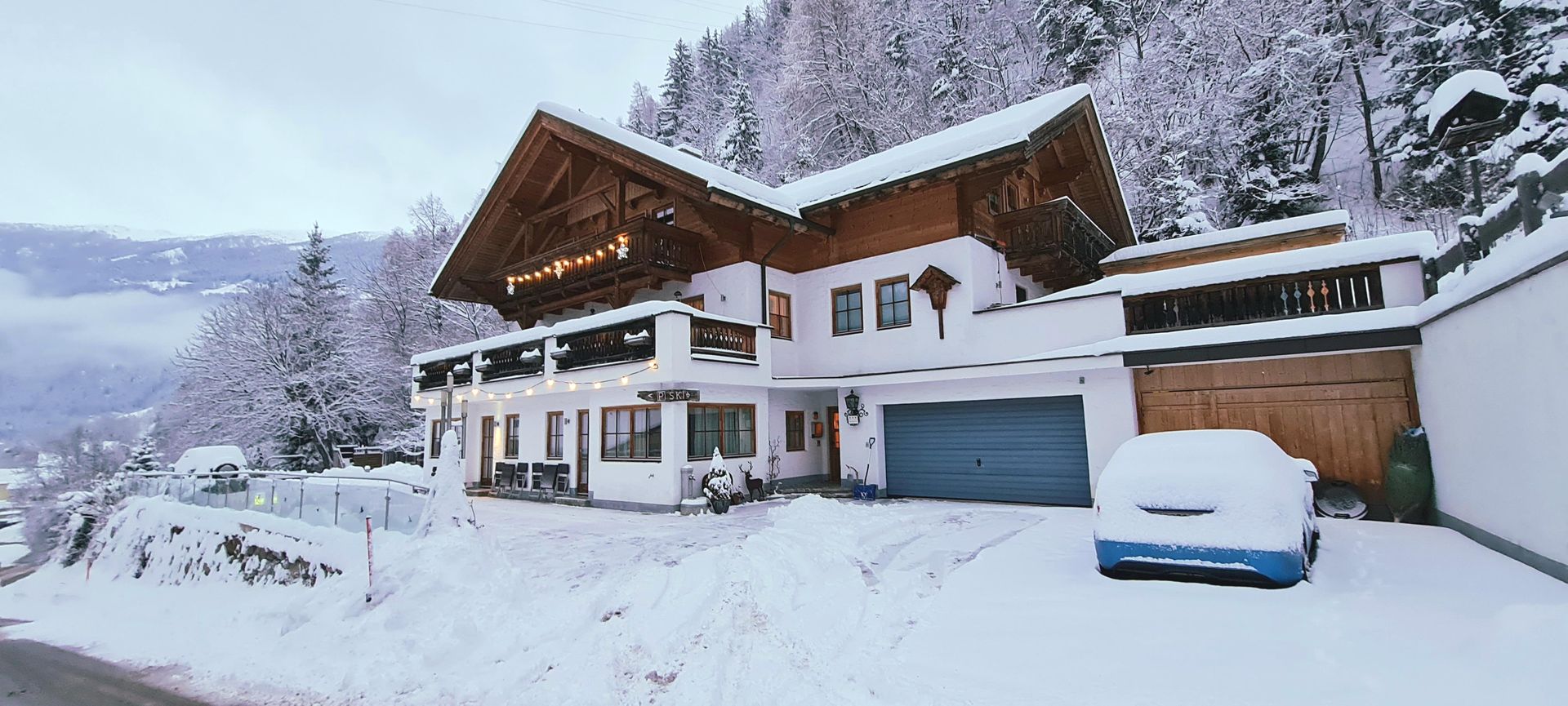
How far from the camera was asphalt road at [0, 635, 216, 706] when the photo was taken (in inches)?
254

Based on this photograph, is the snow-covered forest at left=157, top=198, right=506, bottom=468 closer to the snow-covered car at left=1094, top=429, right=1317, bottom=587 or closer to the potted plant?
the potted plant

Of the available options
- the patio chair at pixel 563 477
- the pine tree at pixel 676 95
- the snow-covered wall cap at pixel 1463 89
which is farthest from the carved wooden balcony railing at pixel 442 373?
the pine tree at pixel 676 95

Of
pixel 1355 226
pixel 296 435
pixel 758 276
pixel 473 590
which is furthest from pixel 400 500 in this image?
pixel 1355 226

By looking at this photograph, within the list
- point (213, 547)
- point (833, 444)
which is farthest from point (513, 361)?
point (833, 444)

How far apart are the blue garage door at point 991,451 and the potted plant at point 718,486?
3722 mm

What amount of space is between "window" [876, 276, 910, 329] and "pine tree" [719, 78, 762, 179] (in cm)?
1597

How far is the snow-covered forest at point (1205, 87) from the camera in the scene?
1753 centimetres

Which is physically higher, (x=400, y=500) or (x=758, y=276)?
(x=758, y=276)

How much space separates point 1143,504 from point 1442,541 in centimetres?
435

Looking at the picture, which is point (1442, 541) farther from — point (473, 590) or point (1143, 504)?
point (473, 590)

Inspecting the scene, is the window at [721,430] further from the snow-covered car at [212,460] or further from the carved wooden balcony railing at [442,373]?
the snow-covered car at [212,460]

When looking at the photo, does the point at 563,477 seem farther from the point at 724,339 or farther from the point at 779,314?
the point at 779,314

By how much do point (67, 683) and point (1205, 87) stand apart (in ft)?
90.8

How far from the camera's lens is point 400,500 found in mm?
9109
